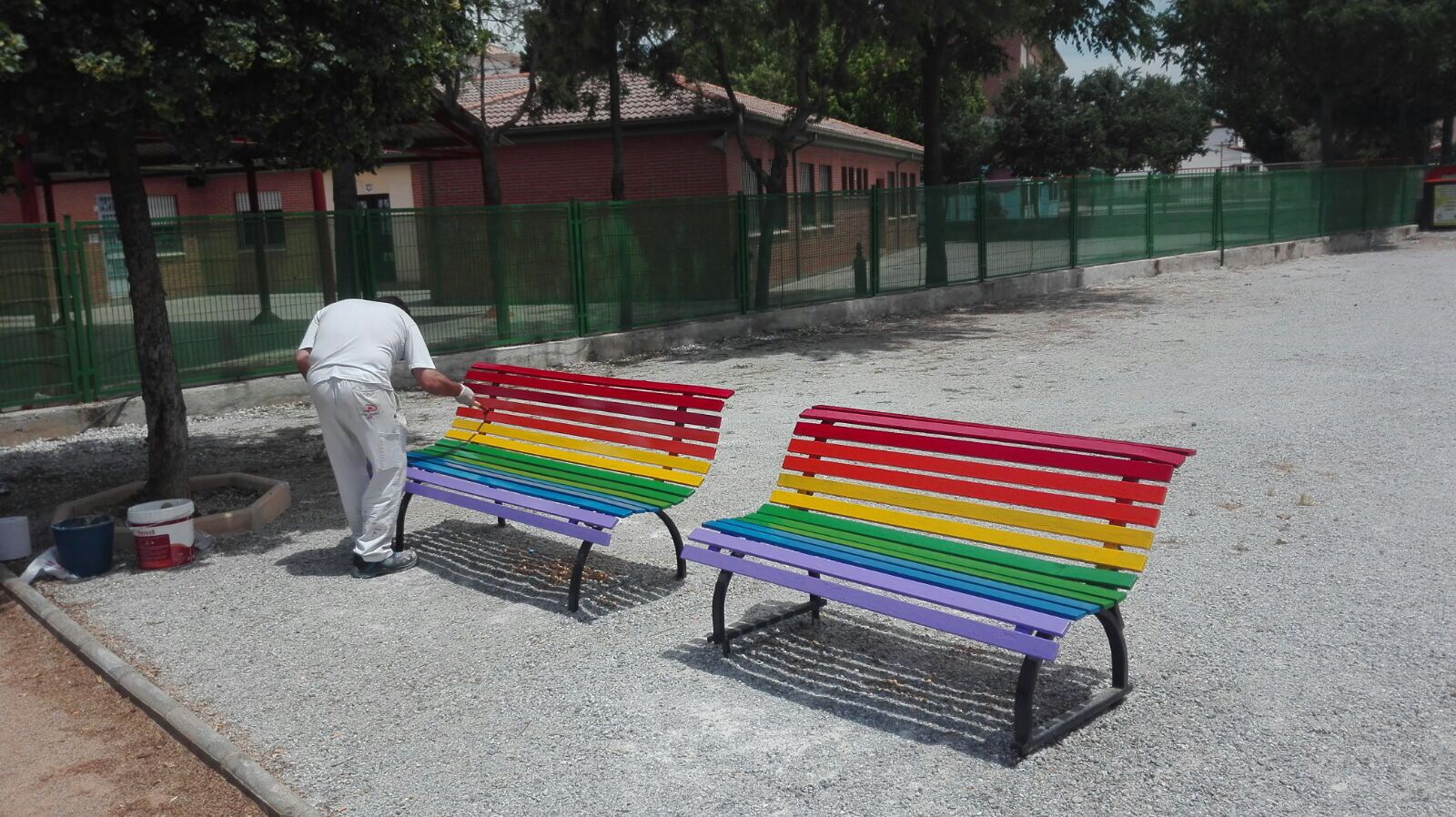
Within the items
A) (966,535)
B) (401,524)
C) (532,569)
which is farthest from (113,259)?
(966,535)

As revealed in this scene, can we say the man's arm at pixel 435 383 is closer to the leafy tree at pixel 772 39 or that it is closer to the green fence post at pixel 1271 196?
the leafy tree at pixel 772 39

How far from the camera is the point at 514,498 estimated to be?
6148 mm

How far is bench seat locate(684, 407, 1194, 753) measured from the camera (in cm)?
427

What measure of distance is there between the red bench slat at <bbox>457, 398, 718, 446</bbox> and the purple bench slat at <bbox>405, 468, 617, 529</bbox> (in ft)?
2.38

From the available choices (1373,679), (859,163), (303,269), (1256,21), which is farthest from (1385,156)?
(1373,679)

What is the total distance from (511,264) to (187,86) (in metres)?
8.00

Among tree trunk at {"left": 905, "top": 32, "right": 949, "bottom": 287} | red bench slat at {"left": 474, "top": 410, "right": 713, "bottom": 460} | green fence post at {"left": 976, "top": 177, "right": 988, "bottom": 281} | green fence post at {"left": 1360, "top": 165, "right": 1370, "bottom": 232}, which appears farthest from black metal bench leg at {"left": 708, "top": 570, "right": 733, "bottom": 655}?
green fence post at {"left": 1360, "top": 165, "right": 1370, "bottom": 232}

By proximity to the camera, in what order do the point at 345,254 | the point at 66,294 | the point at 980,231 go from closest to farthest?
the point at 66,294
the point at 345,254
the point at 980,231

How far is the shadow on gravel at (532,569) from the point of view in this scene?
6.08 m

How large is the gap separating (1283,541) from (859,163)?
3164cm

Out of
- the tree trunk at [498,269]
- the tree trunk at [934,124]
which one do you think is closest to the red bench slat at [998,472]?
the tree trunk at [498,269]

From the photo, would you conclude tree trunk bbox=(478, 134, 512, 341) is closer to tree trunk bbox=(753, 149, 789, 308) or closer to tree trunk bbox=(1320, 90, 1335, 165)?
tree trunk bbox=(753, 149, 789, 308)

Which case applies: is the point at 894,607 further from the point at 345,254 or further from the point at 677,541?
the point at 345,254

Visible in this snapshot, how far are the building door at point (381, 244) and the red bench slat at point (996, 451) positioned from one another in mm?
8865
